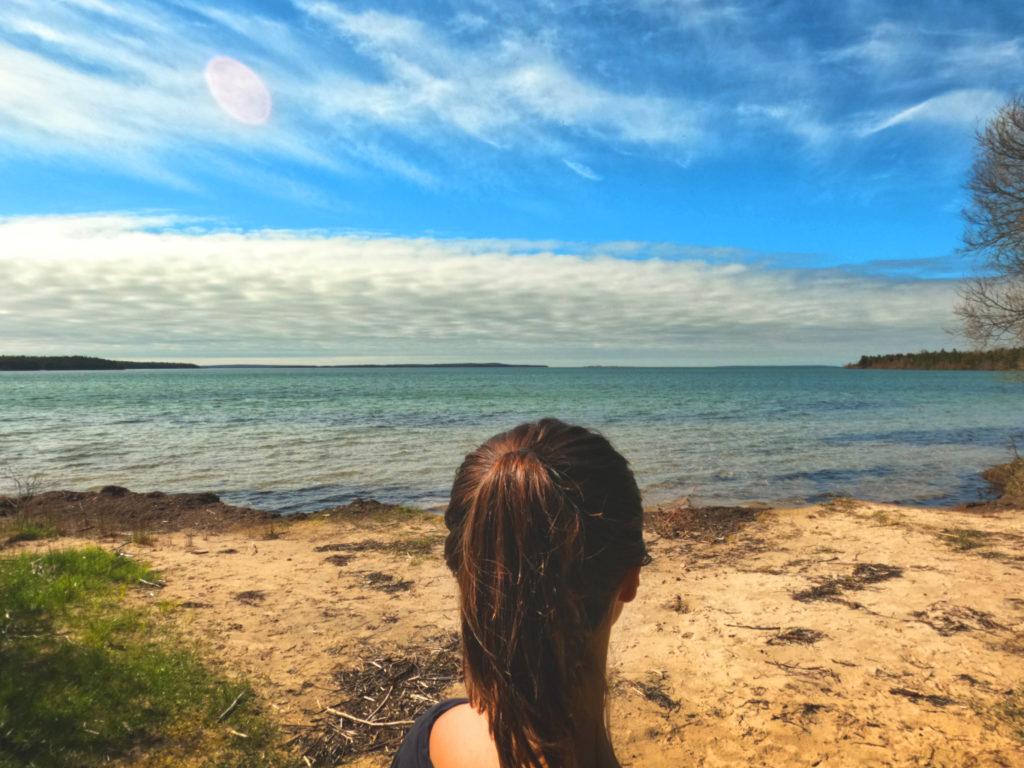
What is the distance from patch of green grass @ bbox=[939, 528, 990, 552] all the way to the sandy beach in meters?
0.04

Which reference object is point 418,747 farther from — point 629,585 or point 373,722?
point 373,722

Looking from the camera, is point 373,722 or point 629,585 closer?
point 629,585

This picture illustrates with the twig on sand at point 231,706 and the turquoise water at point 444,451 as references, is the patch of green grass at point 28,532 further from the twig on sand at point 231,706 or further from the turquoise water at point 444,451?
the twig on sand at point 231,706

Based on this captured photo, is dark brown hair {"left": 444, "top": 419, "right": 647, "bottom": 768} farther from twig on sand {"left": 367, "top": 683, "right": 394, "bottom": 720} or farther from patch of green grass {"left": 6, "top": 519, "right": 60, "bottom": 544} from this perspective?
patch of green grass {"left": 6, "top": 519, "right": 60, "bottom": 544}

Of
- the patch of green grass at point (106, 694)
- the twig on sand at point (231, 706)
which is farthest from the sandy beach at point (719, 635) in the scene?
the patch of green grass at point (106, 694)

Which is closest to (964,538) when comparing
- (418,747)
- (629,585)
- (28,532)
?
(629,585)

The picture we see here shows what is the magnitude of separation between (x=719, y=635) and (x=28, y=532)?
34.7 feet

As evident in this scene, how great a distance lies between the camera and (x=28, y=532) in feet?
32.3

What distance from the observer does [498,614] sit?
1.38 metres

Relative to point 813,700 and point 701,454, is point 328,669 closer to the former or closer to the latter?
point 813,700

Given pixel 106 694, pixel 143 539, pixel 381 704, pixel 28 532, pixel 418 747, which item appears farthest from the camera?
pixel 28 532

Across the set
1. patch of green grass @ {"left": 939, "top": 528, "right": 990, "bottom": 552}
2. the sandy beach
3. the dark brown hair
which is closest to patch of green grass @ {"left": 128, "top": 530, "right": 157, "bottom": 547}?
the sandy beach

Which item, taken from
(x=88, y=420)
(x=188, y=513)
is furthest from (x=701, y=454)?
(x=88, y=420)

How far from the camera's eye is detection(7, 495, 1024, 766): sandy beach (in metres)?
4.36
